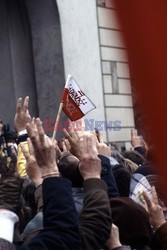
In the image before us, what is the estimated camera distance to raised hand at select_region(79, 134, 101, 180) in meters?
2.72

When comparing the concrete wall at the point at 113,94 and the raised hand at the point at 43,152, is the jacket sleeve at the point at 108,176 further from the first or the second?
the concrete wall at the point at 113,94

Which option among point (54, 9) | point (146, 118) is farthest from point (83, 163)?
point (54, 9)

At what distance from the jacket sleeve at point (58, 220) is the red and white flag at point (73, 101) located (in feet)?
8.13

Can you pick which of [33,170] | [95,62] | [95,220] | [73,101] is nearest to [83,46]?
[95,62]

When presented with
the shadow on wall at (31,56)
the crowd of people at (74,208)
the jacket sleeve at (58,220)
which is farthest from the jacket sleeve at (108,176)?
the shadow on wall at (31,56)

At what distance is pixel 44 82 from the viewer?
41.8 ft

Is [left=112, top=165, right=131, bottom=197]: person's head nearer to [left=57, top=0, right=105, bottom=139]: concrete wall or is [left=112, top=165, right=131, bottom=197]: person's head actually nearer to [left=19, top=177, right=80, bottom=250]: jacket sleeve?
[left=19, top=177, right=80, bottom=250]: jacket sleeve

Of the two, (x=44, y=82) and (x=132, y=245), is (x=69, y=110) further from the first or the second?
(x=44, y=82)

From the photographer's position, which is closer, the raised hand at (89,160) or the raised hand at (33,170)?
the raised hand at (89,160)

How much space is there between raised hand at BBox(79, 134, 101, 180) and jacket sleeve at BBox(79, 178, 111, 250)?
0.43 feet

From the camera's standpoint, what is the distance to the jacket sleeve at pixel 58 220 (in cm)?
208

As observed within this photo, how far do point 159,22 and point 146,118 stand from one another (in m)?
0.21

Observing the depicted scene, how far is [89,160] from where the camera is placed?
2.76 m

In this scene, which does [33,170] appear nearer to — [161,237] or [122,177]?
[161,237]
